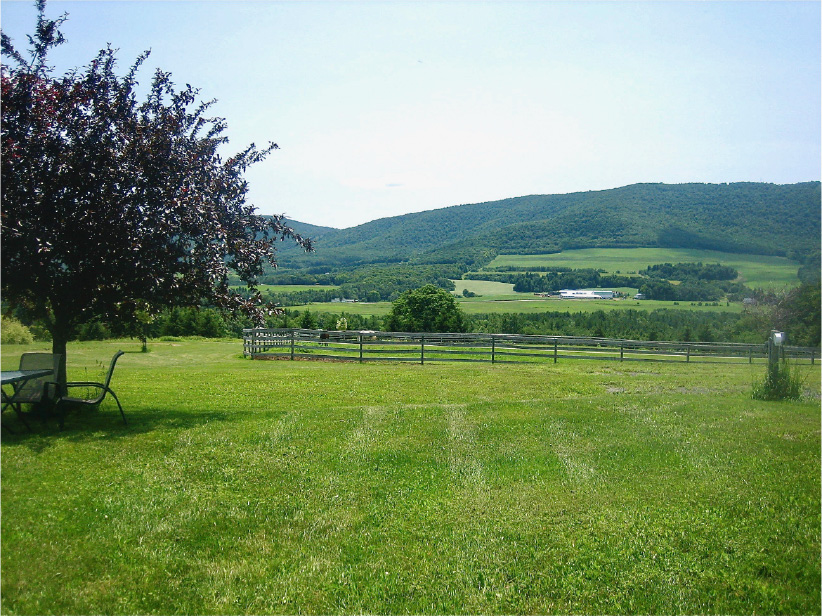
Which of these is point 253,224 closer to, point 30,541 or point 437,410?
point 437,410

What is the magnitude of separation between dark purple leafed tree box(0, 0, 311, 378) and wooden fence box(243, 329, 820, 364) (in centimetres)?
1317

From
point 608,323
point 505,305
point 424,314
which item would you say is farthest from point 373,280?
point 608,323

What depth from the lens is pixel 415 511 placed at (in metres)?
5.12

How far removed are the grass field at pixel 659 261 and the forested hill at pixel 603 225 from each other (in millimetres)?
278

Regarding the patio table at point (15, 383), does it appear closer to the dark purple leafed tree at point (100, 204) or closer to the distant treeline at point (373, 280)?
the dark purple leafed tree at point (100, 204)

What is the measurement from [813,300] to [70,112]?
30.3 feet

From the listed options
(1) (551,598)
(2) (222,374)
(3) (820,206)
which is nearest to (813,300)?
(3) (820,206)

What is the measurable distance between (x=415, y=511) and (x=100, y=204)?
5.82 meters

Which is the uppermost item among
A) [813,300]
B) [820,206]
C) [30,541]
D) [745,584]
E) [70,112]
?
[70,112]

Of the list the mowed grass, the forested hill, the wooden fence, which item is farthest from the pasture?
the mowed grass

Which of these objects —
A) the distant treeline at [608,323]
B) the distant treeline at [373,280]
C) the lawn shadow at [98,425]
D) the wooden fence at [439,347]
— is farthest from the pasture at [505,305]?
the lawn shadow at [98,425]

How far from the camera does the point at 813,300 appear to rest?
6988 millimetres

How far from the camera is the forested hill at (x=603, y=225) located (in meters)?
11.4

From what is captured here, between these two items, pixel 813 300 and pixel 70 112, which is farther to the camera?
pixel 70 112
